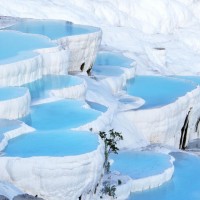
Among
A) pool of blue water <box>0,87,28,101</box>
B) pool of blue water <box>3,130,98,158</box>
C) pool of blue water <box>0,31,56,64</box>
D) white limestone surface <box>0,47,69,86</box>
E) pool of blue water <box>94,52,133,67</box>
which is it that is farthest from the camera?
pool of blue water <box>94,52,133,67</box>

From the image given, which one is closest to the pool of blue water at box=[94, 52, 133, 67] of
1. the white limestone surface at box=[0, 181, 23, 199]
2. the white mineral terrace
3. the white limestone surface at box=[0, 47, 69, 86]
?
the white mineral terrace

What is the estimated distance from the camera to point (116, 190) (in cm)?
1088

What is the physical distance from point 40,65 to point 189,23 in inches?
696

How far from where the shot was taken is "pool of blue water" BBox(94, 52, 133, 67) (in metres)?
18.6

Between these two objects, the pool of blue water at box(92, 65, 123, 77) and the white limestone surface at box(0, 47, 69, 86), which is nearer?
the white limestone surface at box(0, 47, 69, 86)

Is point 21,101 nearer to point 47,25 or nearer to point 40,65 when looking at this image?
point 40,65

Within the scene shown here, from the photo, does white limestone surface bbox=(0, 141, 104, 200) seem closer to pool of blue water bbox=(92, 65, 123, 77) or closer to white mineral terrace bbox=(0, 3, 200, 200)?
white mineral terrace bbox=(0, 3, 200, 200)

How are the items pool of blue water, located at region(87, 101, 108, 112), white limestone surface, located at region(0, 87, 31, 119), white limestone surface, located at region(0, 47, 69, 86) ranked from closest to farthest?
white limestone surface, located at region(0, 87, 31, 119) < white limestone surface, located at region(0, 47, 69, 86) < pool of blue water, located at region(87, 101, 108, 112)

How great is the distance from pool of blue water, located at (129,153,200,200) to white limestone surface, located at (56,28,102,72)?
4.64m

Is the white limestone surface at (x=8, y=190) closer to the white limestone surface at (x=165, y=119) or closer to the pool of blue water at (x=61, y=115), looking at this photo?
the pool of blue water at (x=61, y=115)

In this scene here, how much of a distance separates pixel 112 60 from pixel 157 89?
2.63m

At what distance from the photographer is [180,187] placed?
38.5ft

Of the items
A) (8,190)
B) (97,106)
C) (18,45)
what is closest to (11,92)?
(97,106)

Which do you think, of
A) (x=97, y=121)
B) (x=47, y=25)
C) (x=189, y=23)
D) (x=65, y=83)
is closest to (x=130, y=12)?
(x=189, y=23)
